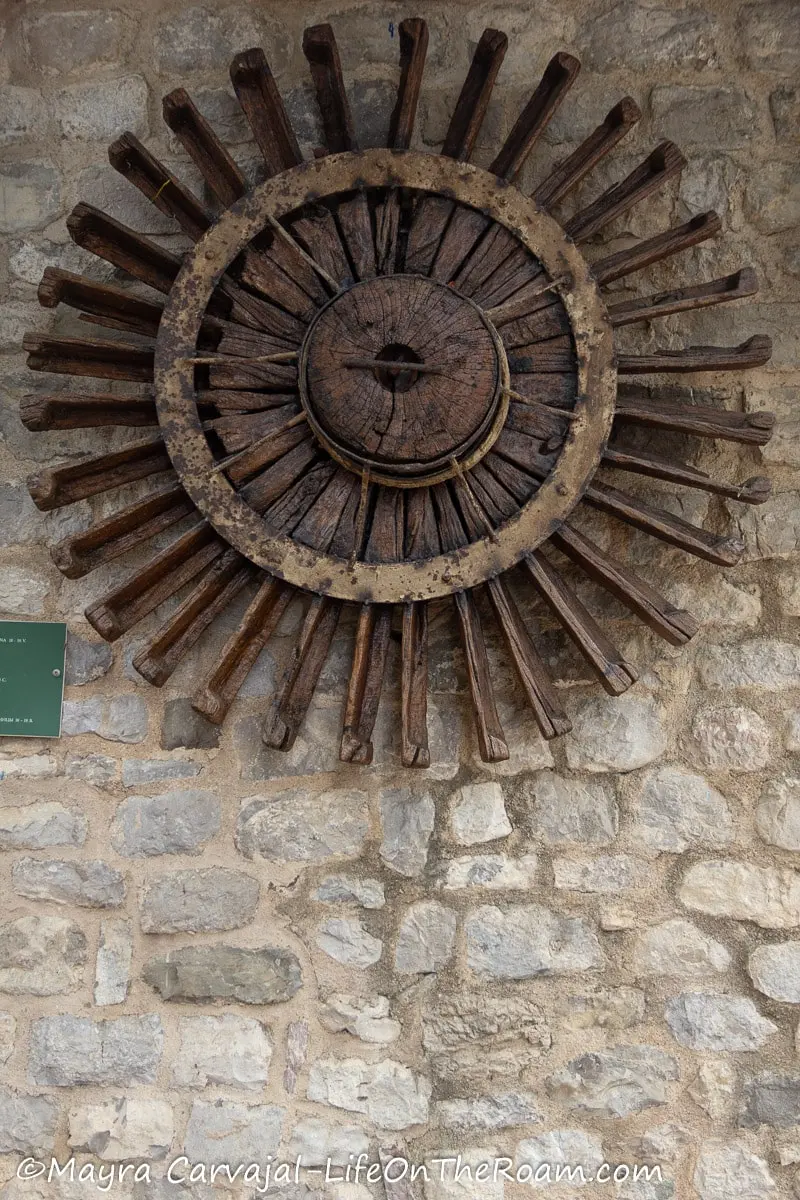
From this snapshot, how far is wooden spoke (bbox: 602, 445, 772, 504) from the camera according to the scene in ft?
5.95

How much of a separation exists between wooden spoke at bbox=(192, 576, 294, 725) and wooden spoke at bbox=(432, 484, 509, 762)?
307mm

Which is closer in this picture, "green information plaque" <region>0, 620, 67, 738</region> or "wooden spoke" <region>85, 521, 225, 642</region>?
"wooden spoke" <region>85, 521, 225, 642</region>

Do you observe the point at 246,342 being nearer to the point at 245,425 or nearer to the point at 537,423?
the point at 245,425

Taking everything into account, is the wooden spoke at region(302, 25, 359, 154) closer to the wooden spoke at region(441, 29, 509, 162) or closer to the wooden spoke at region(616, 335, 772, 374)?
the wooden spoke at region(441, 29, 509, 162)

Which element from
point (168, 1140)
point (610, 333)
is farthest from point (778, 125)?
point (168, 1140)

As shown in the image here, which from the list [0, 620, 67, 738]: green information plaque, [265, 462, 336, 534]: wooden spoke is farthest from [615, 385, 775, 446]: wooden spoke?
[0, 620, 67, 738]: green information plaque

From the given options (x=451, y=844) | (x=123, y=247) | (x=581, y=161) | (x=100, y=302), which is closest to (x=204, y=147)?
(x=123, y=247)

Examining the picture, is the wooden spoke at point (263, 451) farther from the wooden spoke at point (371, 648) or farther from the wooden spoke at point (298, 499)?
the wooden spoke at point (371, 648)

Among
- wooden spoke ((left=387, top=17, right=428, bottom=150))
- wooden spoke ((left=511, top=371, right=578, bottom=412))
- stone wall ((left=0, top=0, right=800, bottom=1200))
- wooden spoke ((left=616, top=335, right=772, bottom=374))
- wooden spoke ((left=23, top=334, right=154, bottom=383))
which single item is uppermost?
wooden spoke ((left=387, top=17, right=428, bottom=150))

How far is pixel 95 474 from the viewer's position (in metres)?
1.84

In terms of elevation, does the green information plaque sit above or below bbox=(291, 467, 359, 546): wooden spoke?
below

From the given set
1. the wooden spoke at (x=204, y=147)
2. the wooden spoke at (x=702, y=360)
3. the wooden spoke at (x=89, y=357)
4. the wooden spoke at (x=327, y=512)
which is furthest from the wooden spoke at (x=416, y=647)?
the wooden spoke at (x=204, y=147)

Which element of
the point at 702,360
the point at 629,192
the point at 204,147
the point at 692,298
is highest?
the point at 204,147

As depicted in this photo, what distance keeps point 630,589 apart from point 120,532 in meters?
0.93
